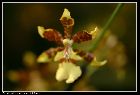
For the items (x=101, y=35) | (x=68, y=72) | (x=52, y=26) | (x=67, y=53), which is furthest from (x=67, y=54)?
(x=52, y=26)

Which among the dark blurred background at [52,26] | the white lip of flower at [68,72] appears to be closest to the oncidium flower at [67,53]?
the white lip of flower at [68,72]

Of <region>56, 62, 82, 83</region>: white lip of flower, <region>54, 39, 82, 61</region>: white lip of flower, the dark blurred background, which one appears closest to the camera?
<region>56, 62, 82, 83</region>: white lip of flower

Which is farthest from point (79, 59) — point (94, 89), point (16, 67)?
point (16, 67)

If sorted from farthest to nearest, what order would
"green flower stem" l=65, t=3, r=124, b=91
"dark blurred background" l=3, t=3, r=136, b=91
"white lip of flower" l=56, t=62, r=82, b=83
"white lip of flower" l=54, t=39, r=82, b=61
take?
"dark blurred background" l=3, t=3, r=136, b=91, "white lip of flower" l=54, t=39, r=82, b=61, "white lip of flower" l=56, t=62, r=82, b=83, "green flower stem" l=65, t=3, r=124, b=91

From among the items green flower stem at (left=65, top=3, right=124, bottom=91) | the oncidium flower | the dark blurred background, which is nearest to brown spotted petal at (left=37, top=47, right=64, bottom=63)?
the oncidium flower

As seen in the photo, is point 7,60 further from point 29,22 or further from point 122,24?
point 122,24

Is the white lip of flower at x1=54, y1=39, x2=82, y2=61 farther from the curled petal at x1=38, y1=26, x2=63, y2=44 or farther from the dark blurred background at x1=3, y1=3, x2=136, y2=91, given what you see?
the dark blurred background at x1=3, y1=3, x2=136, y2=91
